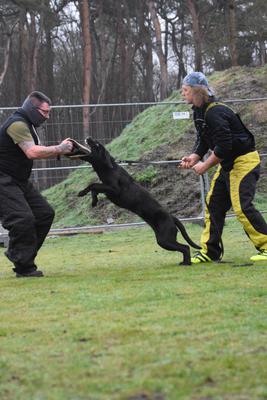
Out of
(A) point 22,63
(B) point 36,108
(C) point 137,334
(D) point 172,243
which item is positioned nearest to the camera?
(C) point 137,334

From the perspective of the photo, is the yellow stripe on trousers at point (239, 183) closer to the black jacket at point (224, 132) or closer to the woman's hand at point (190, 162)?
the black jacket at point (224, 132)

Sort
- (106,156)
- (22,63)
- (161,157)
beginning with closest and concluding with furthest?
(106,156) → (161,157) → (22,63)

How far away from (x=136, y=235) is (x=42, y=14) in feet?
78.7

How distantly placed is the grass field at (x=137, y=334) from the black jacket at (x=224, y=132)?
3.63ft

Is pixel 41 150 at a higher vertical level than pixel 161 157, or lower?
higher

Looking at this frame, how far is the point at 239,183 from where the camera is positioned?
23.4ft

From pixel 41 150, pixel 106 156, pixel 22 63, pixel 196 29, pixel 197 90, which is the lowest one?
pixel 106 156

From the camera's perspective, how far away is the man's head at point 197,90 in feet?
23.3

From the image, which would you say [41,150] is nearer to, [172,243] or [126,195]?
[126,195]

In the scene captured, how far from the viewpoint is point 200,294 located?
539cm

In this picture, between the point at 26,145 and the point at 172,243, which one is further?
the point at 172,243

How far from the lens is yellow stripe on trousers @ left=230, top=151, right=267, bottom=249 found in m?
7.14

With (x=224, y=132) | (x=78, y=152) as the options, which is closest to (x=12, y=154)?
(x=78, y=152)

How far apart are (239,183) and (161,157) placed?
8360 mm
